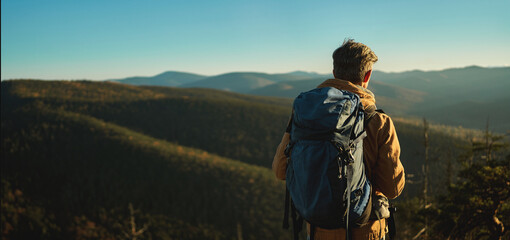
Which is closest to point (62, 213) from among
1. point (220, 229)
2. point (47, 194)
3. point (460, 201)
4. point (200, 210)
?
point (47, 194)

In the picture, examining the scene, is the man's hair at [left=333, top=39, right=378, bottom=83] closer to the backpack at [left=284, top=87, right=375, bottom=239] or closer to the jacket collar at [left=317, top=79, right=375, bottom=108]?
the jacket collar at [left=317, top=79, right=375, bottom=108]

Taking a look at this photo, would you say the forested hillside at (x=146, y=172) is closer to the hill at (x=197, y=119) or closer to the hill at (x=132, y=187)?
the hill at (x=132, y=187)

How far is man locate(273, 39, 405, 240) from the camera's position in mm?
2477

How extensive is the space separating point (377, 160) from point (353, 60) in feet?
2.91

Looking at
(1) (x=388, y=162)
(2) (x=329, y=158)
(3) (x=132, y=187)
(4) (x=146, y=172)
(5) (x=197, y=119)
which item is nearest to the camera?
(2) (x=329, y=158)

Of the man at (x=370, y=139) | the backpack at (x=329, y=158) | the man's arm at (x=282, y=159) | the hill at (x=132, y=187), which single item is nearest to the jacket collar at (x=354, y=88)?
the man at (x=370, y=139)

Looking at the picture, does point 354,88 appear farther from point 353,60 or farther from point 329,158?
point 329,158

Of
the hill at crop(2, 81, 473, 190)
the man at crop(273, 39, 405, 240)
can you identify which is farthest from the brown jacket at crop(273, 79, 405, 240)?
the hill at crop(2, 81, 473, 190)

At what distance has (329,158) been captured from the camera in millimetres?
2256

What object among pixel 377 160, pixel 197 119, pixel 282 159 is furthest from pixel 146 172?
pixel 377 160

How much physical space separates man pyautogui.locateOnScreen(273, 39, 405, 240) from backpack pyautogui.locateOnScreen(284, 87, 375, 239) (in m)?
0.18

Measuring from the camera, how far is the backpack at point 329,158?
226 cm

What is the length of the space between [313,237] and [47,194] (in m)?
88.0

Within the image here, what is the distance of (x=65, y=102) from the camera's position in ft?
393
